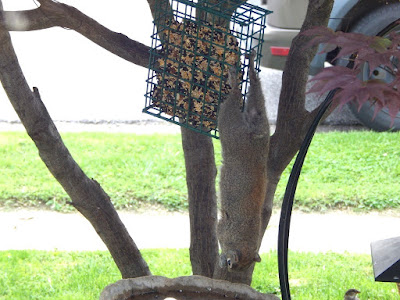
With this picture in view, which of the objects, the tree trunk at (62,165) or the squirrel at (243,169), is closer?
the squirrel at (243,169)

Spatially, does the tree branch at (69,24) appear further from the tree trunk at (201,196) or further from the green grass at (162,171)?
the green grass at (162,171)

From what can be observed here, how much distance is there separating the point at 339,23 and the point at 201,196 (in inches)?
134

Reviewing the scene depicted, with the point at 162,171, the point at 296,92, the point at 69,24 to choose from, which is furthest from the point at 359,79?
the point at 162,171

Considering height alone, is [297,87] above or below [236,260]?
above

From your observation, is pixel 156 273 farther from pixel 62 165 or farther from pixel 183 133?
pixel 62 165

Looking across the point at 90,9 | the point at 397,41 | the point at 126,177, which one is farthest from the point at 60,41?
the point at 397,41

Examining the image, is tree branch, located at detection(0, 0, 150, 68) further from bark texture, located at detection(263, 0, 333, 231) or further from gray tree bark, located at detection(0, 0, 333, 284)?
bark texture, located at detection(263, 0, 333, 231)

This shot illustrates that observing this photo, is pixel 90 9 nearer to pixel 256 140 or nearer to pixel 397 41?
pixel 256 140

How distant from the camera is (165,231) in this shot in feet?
15.0

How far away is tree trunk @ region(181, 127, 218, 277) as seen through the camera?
8.97 ft

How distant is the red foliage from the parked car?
3326 millimetres

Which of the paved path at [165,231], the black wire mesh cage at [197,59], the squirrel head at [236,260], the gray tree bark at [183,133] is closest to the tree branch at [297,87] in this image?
the gray tree bark at [183,133]

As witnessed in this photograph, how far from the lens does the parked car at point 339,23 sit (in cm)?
529

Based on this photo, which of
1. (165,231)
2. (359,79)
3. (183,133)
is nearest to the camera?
(359,79)
